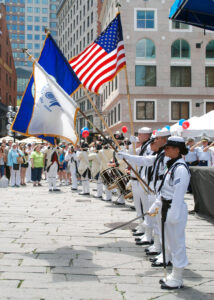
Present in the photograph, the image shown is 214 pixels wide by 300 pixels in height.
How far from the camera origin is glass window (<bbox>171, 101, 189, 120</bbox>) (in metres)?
35.8

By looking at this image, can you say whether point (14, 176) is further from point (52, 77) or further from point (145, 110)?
point (145, 110)

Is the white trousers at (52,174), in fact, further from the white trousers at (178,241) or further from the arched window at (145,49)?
the arched window at (145,49)

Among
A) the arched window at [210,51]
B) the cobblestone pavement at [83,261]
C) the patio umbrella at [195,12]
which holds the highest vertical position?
the arched window at [210,51]

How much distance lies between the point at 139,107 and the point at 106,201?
25.0m

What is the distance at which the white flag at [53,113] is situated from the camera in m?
6.25

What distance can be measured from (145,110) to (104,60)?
2844 centimetres

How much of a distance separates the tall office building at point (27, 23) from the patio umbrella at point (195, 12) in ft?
393

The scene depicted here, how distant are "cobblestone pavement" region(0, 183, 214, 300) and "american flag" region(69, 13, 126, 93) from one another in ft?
9.88

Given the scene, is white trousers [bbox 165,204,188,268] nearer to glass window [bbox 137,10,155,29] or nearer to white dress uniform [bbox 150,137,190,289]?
white dress uniform [bbox 150,137,190,289]

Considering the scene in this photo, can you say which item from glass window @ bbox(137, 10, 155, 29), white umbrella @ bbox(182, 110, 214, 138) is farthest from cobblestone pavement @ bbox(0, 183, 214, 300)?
glass window @ bbox(137, 10, 155, 29)

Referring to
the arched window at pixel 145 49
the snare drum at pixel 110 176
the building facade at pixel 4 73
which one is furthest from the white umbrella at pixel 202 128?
the building facade at pixel 4 73

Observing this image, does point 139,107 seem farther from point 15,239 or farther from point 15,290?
point 15,290

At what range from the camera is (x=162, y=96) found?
35.9 meters

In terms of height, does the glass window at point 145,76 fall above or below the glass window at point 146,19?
below
